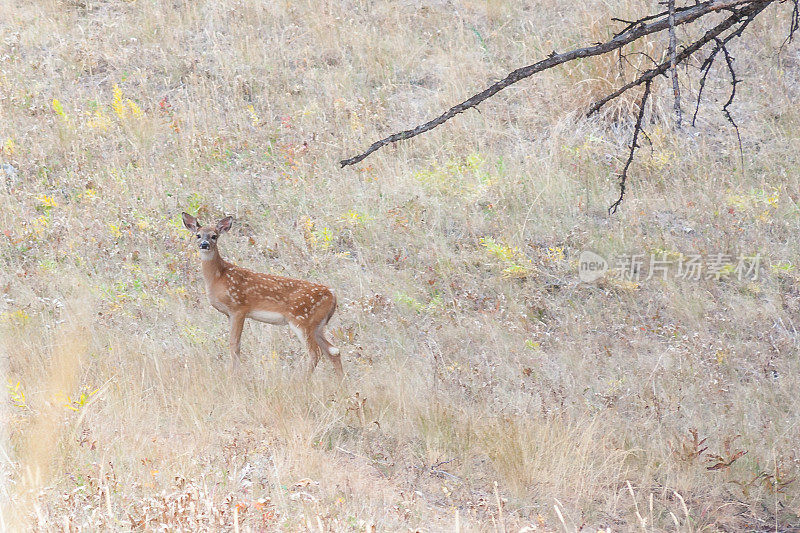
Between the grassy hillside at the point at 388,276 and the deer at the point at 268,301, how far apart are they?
1.18 feet

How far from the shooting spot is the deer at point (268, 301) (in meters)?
8.13

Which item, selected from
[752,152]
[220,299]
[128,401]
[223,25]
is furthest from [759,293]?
[223,25]

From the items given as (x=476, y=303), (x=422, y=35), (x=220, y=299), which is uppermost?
(x=422, y=35)

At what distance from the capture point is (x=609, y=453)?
22.5 feet

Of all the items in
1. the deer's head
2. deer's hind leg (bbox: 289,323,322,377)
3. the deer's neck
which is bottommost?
deer's hind leg (bbox: 289,323,322,377)

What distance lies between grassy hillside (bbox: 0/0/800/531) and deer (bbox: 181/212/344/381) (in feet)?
1.18

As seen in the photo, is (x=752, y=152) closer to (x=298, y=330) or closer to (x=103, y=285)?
(x=298, y=330)

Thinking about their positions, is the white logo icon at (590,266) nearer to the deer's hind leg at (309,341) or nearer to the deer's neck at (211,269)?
the deer's hind leg at (309,341)

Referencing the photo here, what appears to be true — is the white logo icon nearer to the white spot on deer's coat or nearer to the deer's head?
the white spot on deer's coat

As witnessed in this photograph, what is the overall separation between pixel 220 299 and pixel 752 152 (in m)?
7.38

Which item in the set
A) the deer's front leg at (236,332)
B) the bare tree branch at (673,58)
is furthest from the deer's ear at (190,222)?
the bare tree branch at (673,58)

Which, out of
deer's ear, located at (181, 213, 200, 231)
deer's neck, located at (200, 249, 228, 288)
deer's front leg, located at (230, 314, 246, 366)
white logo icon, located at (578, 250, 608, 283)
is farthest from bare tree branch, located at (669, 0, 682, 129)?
white logo icon, located at (578, 250, 608, 283)

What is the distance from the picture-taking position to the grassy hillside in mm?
6180

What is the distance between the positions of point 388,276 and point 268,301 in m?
2.50
